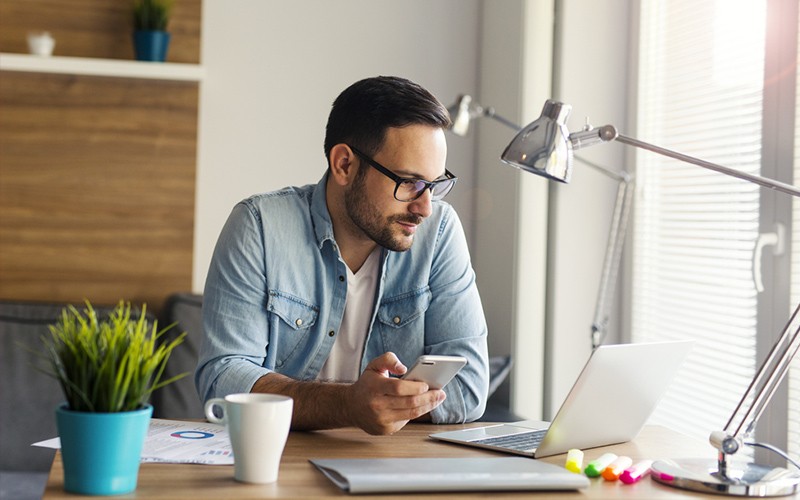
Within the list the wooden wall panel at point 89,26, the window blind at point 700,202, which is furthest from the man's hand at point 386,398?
the wooden wall panel at point 89,26

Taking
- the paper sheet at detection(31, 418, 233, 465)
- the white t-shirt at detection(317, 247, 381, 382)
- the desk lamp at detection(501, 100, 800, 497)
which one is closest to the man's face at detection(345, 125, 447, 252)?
the white t-shirt at detection(317, 247, 381, 382)

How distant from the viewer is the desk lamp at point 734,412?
1293 mm

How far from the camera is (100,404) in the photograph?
111 centimetres

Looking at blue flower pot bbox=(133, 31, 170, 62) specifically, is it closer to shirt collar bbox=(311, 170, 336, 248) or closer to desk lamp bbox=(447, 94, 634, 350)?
desk lamp bbox=(447, 94, 634, 350)

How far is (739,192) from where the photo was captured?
245 cm

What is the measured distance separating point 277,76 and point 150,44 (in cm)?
50

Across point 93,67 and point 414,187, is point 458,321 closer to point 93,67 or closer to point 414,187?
point 414,187

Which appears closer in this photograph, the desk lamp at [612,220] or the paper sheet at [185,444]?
the paper sheet at [185,444]

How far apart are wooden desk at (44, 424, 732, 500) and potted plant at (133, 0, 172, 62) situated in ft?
6.60

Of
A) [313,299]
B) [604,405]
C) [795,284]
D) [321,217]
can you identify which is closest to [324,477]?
[604,405]

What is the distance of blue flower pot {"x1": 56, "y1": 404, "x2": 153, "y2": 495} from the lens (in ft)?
3.60

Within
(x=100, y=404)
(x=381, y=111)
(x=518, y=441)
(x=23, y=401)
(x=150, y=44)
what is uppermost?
(x=150, y=44)

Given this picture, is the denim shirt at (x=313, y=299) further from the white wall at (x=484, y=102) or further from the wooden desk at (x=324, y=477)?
the white wall at (x=484, y=102)

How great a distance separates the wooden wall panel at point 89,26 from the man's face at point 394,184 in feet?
5.52
